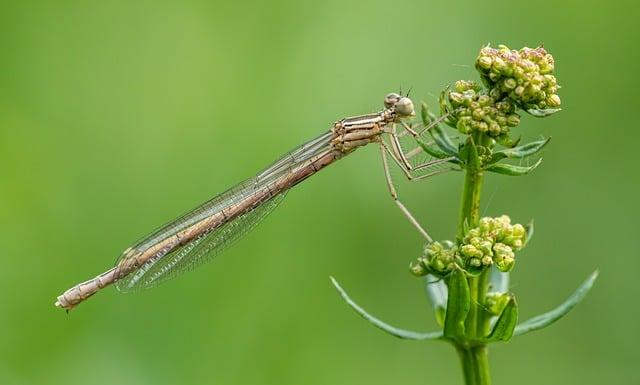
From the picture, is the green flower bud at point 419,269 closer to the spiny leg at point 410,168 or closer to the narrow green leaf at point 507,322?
the narrow green leaf at point 507,322

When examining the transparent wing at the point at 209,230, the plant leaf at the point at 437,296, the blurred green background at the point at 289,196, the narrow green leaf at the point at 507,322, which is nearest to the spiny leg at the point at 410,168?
the transparent wing at the point at 209,230

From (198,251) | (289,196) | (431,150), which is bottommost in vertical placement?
(431,150)

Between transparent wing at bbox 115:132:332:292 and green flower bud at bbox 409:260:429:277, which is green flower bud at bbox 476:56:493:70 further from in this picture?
transparent wing at bbox 115:132:332:292

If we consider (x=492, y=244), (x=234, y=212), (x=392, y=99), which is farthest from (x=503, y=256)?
(x=234, y=212)

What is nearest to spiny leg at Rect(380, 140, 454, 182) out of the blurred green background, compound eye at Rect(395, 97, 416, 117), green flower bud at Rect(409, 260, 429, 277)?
compound eye at Rect(395, 97, 416, 117)

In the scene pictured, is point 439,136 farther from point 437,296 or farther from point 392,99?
point 392,99
